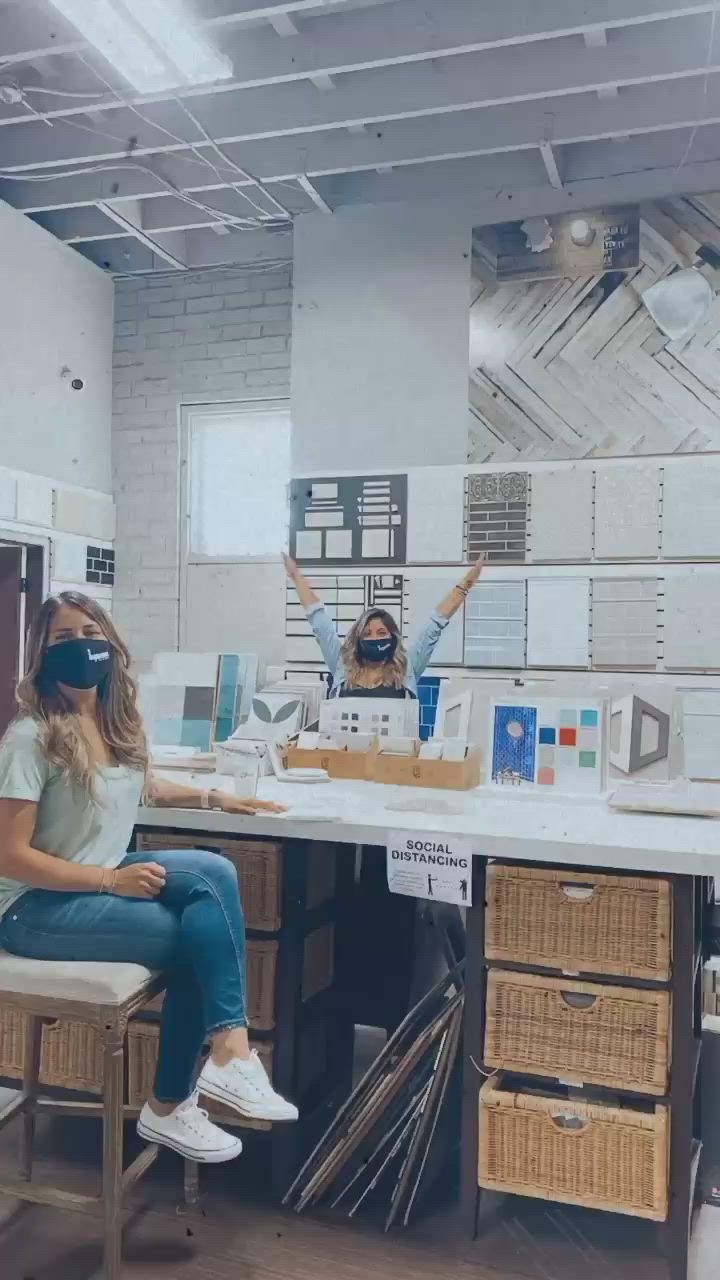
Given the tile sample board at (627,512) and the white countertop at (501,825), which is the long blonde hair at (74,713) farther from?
the tile sample board at (627,512)

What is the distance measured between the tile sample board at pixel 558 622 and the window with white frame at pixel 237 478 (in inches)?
68.1

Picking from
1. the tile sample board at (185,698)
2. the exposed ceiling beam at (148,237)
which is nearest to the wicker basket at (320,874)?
the tile sample board at (185,698)

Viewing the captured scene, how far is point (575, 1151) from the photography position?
2059 mm

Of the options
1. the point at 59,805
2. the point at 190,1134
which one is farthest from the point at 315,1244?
the point at 59,805

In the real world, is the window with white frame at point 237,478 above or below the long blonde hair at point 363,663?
above

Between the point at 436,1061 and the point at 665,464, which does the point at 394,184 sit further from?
the point at 436,1061

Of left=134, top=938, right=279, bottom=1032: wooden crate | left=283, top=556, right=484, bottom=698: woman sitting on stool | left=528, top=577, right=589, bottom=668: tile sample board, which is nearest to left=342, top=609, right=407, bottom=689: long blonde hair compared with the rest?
left=283, top=556, right=484, bottom=698: woman sitting on stool

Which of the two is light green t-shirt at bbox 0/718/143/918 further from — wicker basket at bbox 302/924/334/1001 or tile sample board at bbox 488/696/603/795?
tile sample board at bbox 488/696/603/795

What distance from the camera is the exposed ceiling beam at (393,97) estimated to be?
3.79 metres

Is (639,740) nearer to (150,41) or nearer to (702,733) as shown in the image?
(702,733)

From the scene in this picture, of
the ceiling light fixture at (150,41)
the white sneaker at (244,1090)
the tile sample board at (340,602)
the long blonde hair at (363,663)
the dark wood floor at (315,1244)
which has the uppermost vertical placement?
the ceiling light fixture at (150,41)

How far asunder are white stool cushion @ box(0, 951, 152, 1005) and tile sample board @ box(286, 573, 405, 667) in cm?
311

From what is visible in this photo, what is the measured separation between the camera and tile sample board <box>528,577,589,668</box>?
4.58 metres

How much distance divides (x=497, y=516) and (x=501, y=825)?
2755 millimetres
